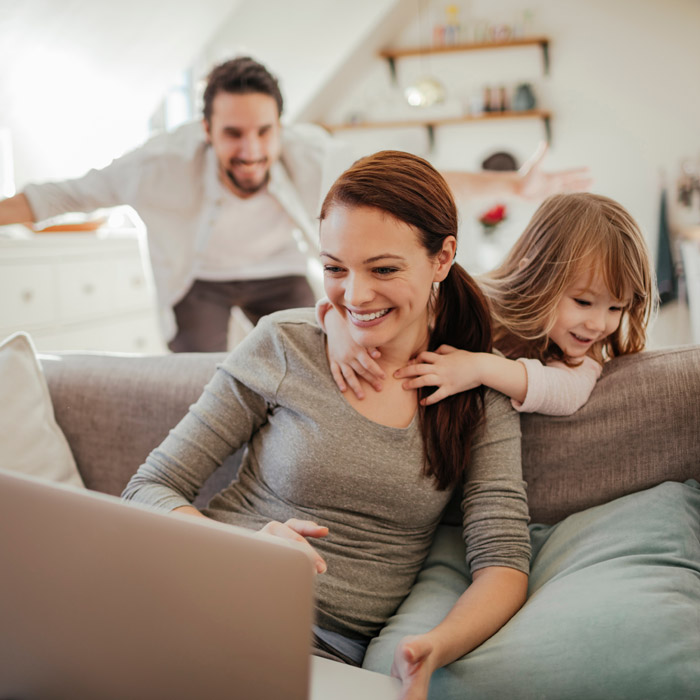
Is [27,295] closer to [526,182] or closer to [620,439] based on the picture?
[526,182]

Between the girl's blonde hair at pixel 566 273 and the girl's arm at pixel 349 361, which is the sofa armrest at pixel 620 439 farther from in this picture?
the girl's arm at pixel 349 361

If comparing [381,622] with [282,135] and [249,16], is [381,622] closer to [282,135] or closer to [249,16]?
[282,135]

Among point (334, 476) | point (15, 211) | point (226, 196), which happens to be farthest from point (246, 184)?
point (334, 476)

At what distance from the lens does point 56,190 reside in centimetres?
176

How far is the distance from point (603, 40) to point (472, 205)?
1499mm

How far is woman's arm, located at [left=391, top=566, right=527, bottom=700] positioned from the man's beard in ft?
4.57

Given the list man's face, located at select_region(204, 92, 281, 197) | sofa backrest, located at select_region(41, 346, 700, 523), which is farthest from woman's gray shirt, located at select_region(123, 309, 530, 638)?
man's face, located at select_region(204, 92, 281, 197)

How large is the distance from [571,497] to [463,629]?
1.28 feet

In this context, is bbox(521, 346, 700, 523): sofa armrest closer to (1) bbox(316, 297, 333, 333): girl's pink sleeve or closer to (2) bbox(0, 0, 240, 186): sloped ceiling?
(1) bbox(316, 297, 333, 333): girl's pink sleeve

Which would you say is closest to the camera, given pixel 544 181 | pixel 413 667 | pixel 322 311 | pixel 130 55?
pixel 413 667

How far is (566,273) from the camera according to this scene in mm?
1110

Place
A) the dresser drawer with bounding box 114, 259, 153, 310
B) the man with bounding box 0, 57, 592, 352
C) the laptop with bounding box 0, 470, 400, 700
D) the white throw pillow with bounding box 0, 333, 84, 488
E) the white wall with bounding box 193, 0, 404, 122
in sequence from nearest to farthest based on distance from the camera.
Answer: the laptop with bounding box 0, 470, 400, 700 < the white throw pillow with bounding box 0, 333, 84, 488 < the man with bounding box 0, 57, 592, 352 < the dresser drawer with bounding box 114, 259, 153, 310 < the white wall with bounding box 193, 0, 404, 122

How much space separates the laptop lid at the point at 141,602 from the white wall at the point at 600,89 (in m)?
3.75

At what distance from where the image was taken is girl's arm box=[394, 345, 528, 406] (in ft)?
3.37
